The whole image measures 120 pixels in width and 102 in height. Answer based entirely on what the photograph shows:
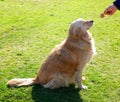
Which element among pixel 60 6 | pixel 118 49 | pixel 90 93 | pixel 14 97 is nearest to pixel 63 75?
pixel 90 93

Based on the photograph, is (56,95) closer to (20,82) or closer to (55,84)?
(55,84)

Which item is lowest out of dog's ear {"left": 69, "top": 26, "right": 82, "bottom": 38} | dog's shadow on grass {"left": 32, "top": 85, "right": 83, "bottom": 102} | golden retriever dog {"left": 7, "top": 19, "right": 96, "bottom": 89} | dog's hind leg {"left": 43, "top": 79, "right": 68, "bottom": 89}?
dog's shadow on grass {"left": 32, "top": 85, "right": 83, "bottom": 102}

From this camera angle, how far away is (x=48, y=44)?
8164mm

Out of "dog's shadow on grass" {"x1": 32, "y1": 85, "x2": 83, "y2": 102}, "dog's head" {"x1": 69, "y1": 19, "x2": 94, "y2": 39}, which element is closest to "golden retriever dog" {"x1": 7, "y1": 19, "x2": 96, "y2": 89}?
"dog's head" {"x1": 69, "y1": 19, "x2": 94, "y2": 39}

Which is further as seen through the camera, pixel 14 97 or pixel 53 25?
pixel 53 25

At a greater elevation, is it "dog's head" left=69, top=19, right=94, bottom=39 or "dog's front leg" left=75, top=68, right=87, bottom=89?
"dog's head" left=69, top=19, right=94, bottom=39

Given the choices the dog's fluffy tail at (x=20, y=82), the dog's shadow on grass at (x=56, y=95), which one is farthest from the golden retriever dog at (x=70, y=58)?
the dog's fluffy tail at (x=20, y=82)

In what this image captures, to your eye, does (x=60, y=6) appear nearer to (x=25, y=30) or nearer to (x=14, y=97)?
(x=25, y=30)

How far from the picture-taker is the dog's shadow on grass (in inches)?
210

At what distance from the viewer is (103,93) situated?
5.57 metres

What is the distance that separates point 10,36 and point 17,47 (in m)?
1.02

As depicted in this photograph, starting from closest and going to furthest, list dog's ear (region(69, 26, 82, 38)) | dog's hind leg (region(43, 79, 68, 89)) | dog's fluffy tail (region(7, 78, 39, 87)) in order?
dog's ear (region(69, 26, 82, 38)) → dog's hind leg (region(43, 79, 68, 89)) → dog's fluffy tail (region(7, 78, 39, 87))

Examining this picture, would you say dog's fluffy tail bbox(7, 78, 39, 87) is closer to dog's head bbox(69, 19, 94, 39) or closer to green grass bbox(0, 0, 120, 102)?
green grass bbox(0, 0, 120, 102)

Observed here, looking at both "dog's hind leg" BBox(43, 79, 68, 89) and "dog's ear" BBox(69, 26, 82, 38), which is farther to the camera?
"dog's hind leg" BBox(43, 79, 68, 89)
